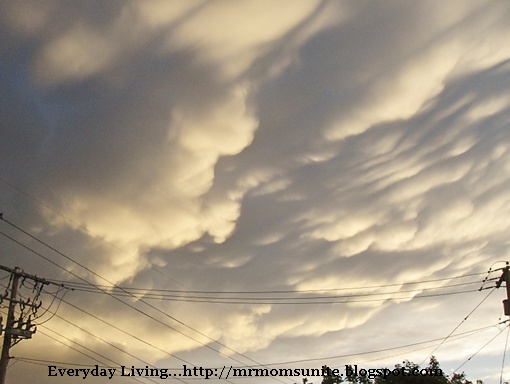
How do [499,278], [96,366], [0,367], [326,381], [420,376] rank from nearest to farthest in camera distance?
1. [0,367]
2. [499,278]
3. [96,366]
4. [420,376]
5. [326,381]

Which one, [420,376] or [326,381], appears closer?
[420,376]

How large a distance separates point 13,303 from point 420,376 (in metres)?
50.4

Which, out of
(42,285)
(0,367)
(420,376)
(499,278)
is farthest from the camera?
(420,376)

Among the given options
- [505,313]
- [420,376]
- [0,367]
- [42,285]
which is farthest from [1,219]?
[420,376]

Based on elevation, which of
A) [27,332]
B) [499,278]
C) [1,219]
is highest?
[1,219]

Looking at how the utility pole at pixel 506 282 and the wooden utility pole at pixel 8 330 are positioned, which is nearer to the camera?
the wooden utility pole at pixel 8 330

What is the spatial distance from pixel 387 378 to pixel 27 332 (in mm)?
47438

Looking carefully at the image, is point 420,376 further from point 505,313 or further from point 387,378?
point 505,313

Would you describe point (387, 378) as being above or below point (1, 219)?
below

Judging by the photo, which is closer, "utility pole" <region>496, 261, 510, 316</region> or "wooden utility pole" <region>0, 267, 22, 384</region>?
"wooden utility pole" <region>0, 267, 22, 384</region>

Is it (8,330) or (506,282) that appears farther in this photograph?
(506,282)

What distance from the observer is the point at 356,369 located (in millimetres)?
65938

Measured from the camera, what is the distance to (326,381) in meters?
70.2

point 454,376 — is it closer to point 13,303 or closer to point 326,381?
point 326,381
